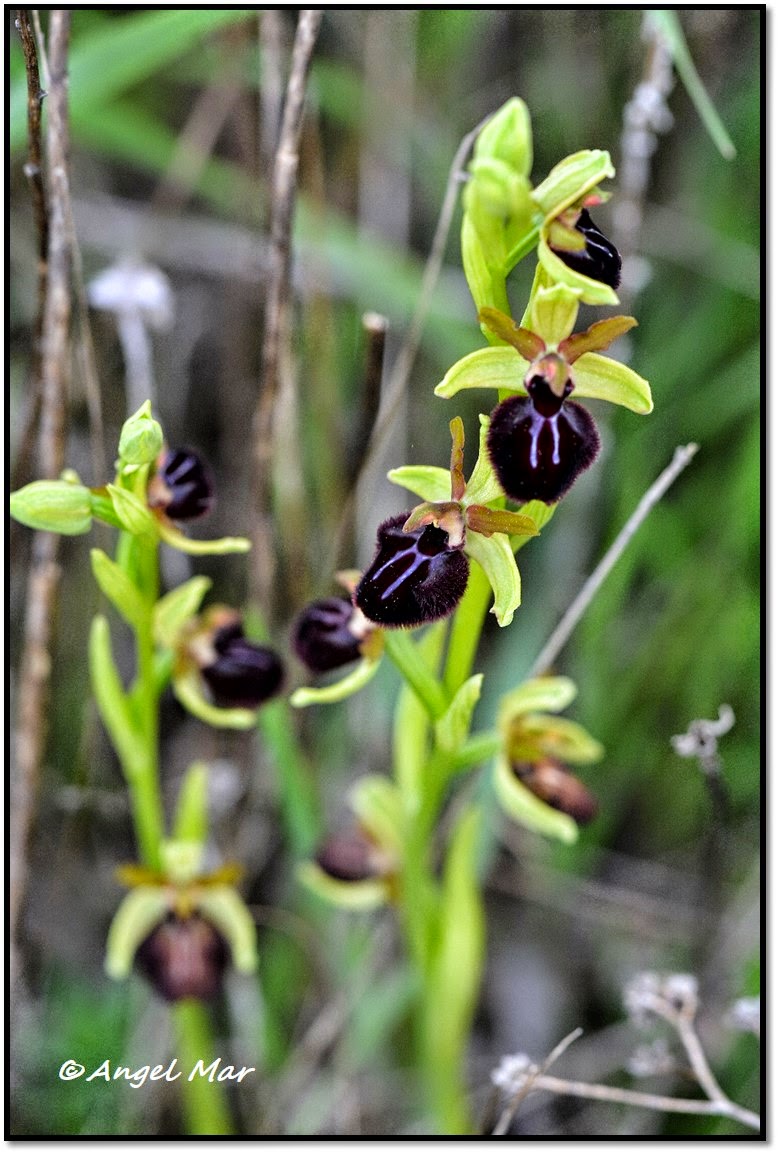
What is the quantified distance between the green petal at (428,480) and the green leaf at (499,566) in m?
0.06

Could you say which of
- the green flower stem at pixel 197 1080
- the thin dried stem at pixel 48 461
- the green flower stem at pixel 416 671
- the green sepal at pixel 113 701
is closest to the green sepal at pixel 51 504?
the green sepal at pixel 113 701

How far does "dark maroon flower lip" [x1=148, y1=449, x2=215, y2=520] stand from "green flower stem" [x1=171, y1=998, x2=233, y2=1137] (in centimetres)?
84

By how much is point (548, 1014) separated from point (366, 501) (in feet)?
3.64

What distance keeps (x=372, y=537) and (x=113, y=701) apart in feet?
2.35

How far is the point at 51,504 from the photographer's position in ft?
4.53

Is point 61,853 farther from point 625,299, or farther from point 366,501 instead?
point 625,299

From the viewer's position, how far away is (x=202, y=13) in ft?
5.04

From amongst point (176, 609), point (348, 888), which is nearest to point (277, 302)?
point (176, 609)

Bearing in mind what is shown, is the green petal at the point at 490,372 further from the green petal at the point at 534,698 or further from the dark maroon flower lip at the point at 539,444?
the green petal at the point at 534,698

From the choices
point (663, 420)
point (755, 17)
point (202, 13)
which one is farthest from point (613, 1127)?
point (755, 17)

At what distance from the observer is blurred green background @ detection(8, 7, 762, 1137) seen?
202cm

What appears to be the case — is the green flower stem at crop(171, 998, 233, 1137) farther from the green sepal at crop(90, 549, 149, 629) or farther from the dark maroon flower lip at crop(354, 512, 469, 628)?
the dark maroon flower lip at crop(354, 512, 469, 628)

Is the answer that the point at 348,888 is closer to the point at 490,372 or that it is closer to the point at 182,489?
the point at 182,489

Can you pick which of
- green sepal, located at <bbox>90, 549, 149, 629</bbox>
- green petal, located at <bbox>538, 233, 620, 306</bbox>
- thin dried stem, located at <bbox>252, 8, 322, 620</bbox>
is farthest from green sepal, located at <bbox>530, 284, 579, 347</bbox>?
green sepal, located at <bbox>90, 549, 149, 629</bbox>
